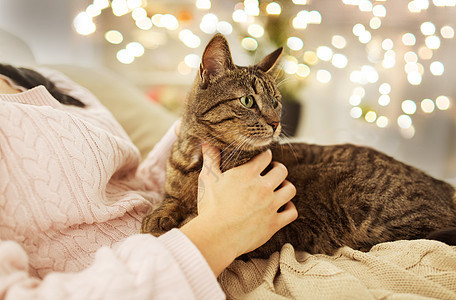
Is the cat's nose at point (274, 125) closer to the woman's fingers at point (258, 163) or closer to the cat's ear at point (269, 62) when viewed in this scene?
the woman's fingers at point (258, 163)

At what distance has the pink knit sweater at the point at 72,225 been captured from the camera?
587 mm

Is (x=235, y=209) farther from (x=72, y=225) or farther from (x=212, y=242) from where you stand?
(x=72, y=225)

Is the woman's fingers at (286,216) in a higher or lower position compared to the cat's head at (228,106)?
lower

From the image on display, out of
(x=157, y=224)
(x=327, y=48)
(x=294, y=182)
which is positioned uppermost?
(x=327, y=48)

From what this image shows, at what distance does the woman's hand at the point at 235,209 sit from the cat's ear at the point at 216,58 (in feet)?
0.93

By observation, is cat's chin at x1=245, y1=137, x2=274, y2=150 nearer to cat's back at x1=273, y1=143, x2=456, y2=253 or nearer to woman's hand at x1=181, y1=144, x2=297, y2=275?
woman's hand at x1=181, y1=144, x2=297, y2=275

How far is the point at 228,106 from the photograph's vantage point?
107 cm

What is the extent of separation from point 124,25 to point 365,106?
3221 mm

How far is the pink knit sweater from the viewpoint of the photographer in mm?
587

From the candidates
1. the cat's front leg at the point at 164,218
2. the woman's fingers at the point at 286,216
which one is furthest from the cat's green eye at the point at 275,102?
the cat's front leg at the point at 164,218

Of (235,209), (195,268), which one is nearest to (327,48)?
(235,209)

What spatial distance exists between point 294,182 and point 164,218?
0.55 m

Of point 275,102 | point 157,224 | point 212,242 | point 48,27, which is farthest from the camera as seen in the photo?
point 48,27

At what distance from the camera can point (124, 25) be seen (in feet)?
13.0
